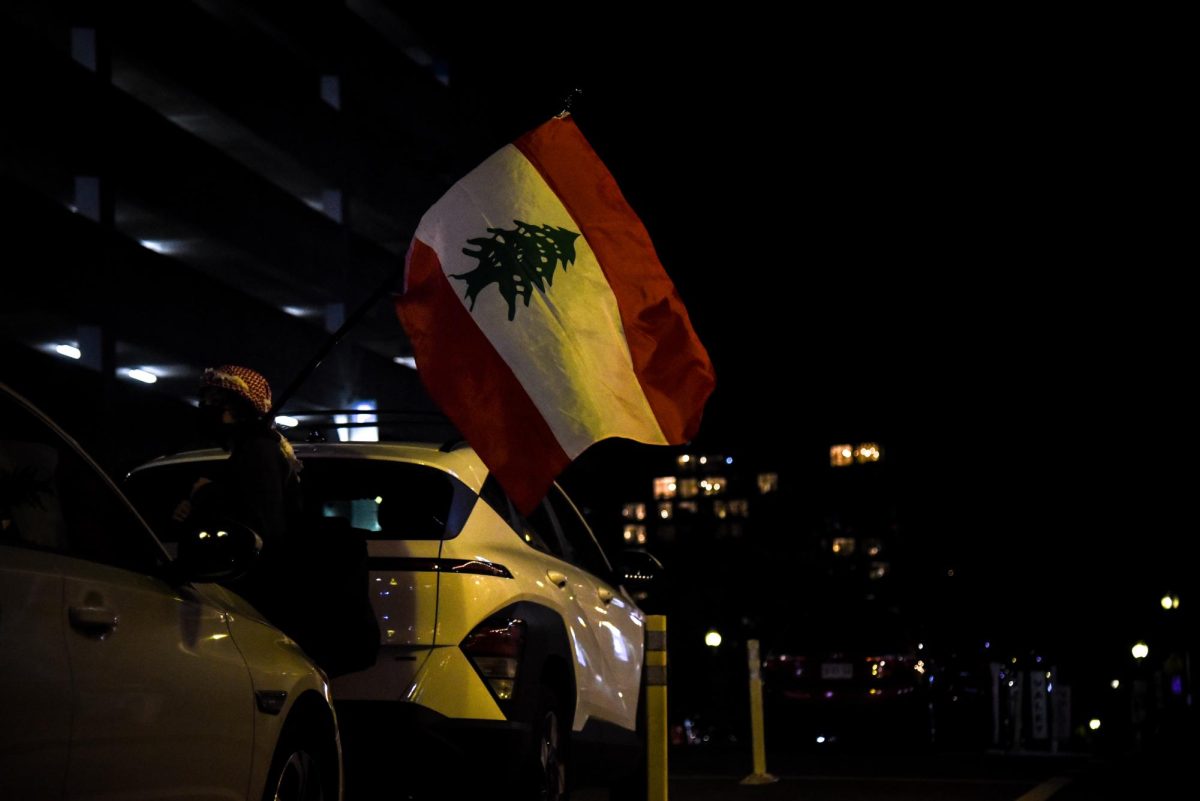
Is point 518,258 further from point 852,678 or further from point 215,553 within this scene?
point 852,678

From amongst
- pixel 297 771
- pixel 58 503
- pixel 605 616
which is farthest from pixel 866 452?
pixel 58 503

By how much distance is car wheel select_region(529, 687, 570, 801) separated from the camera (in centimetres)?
701

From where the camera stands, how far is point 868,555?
117 m

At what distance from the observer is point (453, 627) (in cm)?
666

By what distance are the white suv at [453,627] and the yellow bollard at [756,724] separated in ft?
16.5

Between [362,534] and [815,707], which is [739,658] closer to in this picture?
[815,707]

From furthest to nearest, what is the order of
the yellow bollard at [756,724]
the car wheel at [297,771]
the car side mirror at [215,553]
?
the yellow bollard at [756,724], the car wheel at [297,771], the car side mirror at [215,553]

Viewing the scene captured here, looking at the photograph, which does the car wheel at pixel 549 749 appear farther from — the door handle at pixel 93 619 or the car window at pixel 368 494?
the door handle at pixel 93 619

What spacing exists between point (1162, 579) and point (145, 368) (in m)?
55.6

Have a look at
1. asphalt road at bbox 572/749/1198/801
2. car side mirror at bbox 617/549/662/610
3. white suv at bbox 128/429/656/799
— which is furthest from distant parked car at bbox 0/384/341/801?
asphalt road at bbox 572/749/1198/801

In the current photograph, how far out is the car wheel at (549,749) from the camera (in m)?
7.01

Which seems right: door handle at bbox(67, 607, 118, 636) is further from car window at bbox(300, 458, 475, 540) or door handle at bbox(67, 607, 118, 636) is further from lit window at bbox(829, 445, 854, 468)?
lit window at bbox(829, 445, 854, 468)

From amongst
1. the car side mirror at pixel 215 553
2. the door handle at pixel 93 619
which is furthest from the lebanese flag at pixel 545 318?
the door handle at pixel 93 619

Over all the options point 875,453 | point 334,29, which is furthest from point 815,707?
point 875,453
